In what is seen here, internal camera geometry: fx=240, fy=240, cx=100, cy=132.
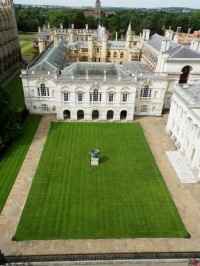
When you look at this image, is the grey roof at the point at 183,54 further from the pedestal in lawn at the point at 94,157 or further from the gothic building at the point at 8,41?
the gothic building at the point at 8,41

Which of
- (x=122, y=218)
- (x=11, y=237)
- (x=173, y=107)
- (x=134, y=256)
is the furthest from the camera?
(x=173, y=107)

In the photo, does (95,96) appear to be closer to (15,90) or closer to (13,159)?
(13,159)

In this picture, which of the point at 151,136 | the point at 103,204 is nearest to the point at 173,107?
the point at 151,136

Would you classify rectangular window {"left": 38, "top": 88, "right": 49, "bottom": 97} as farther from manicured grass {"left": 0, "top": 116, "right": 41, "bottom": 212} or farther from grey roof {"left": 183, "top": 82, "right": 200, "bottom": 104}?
grey roof {"left": 183, "top": 82, "right": 200, "bottom": 104}

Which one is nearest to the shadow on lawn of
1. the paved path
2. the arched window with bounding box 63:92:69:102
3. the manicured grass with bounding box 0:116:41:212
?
the paved path

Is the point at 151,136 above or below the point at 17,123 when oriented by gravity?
below

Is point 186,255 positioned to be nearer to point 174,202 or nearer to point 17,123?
point 174,202

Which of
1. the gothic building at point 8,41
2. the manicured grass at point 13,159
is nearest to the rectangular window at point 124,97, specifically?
the manicured grass at point 13,159
